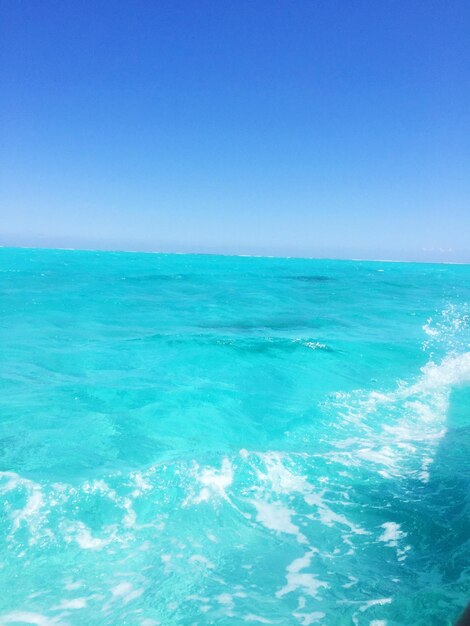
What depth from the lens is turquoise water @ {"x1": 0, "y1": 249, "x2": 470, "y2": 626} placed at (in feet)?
12.5

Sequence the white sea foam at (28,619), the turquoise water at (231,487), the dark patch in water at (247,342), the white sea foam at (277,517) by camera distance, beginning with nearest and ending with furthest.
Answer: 1. the white sea foam at (28,619)
2. the turquoise water at (231,487)
3. the white sea foam at (277,517)
4. the dark patch in water at (247,342)

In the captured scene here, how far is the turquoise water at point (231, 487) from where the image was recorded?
3.82 m

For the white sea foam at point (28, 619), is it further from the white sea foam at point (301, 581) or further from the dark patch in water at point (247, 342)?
the dark patch in water at point (247, 342)

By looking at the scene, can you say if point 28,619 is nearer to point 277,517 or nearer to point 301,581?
point 301,581

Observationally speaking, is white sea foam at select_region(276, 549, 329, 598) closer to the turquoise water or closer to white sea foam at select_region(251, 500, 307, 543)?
the turquoise water

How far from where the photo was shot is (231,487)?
5719 mm

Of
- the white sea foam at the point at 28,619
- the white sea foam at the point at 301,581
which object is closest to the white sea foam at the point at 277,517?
the white sea foam at the point at 301,581

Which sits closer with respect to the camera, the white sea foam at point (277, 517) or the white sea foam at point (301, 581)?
the white sea foam at point (301, 581)

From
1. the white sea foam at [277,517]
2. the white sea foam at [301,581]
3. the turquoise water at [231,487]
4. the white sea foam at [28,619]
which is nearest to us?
the white sea foam at [28,619]

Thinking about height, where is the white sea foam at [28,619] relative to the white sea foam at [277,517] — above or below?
below

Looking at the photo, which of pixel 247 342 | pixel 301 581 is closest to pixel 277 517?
pixel 301 581

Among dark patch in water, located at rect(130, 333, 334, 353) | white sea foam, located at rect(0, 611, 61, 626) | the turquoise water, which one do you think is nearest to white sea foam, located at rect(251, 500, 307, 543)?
the turquoise water

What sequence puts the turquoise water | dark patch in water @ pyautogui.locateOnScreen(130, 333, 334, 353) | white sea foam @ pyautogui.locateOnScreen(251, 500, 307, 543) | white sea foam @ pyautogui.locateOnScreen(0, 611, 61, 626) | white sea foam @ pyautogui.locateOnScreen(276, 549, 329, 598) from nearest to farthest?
white sea foam @ pyautogui.locateOnScreen(0, 611, 61, 626)
the turquoise water
white sea foam @ pyautogui.locateOnScreen(276, 549, 329, 598)
white sea foam @ pyautogui.locateOnScreen(251, 500, 307, 543)
dark patch in water @ pyautogui.locateOnScreen(130, 333, 334, 353)

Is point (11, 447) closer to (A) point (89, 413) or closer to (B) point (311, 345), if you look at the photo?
(A) point (89, 413)
